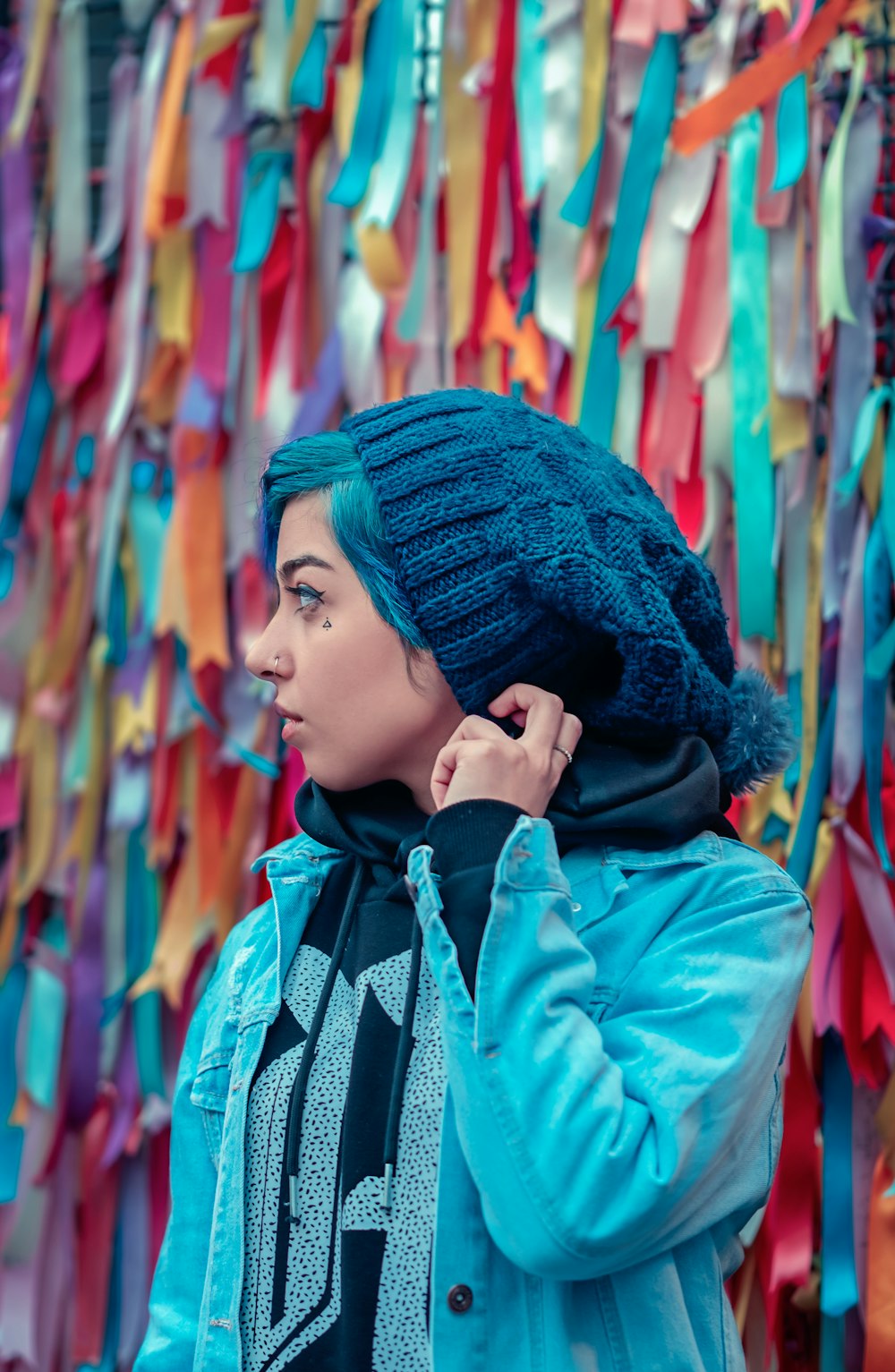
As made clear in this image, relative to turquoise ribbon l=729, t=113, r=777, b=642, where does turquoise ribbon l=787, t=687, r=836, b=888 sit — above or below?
below

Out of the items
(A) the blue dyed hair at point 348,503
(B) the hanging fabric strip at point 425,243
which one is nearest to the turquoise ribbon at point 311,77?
(B) the hanging fabric strip at point 425,243

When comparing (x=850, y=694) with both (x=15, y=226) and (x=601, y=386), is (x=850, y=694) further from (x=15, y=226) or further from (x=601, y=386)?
(x=15, y=226)

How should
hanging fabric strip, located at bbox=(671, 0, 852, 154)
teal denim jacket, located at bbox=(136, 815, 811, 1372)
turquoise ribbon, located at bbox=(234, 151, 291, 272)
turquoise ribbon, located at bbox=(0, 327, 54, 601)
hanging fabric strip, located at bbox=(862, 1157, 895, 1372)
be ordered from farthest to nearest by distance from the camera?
turquoise ribbon, located at bbox=(0, 327, 54, 601) < turquoise ribbon, located at bbox=(234, 151, 291, 272) < hanging fabric strip, located at bbox=(671, 0, 852, 154) < hanging fabric strip, located at bbox=(862, 1157, 895, 1372) < teal denim jacket, located at bbox=(136, 815, 811, 1372)

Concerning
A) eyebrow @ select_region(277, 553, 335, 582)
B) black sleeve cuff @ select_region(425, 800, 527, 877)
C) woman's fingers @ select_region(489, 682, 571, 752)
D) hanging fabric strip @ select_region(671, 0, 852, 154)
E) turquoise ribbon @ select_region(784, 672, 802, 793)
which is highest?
hanging fabric strip @ select_region(671, 0, 852, 154)

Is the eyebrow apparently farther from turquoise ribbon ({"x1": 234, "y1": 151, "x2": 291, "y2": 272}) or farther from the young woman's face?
turquoise ribbon ({"x1": 234, "y1": 151, "x2": 291, "y2": 272})

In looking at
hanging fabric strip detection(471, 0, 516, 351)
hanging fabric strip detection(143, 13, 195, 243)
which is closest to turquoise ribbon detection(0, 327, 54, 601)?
hanging fabric strip detection(143, 13, 195, 243)

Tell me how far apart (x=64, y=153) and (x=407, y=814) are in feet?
3.93

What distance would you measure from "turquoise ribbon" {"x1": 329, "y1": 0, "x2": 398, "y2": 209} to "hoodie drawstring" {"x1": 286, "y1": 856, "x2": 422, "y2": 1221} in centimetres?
99

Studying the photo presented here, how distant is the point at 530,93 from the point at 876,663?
80 cm

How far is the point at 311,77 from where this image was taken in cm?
173

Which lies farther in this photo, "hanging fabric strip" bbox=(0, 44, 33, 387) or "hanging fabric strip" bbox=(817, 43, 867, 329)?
"hanging fabric strip" bbox=(0, 44, 33, 387)

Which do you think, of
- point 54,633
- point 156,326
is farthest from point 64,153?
point 54,633

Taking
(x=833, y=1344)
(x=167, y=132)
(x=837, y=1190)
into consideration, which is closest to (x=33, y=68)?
(x=167, y=132)

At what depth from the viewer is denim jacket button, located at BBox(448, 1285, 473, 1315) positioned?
0.96m
